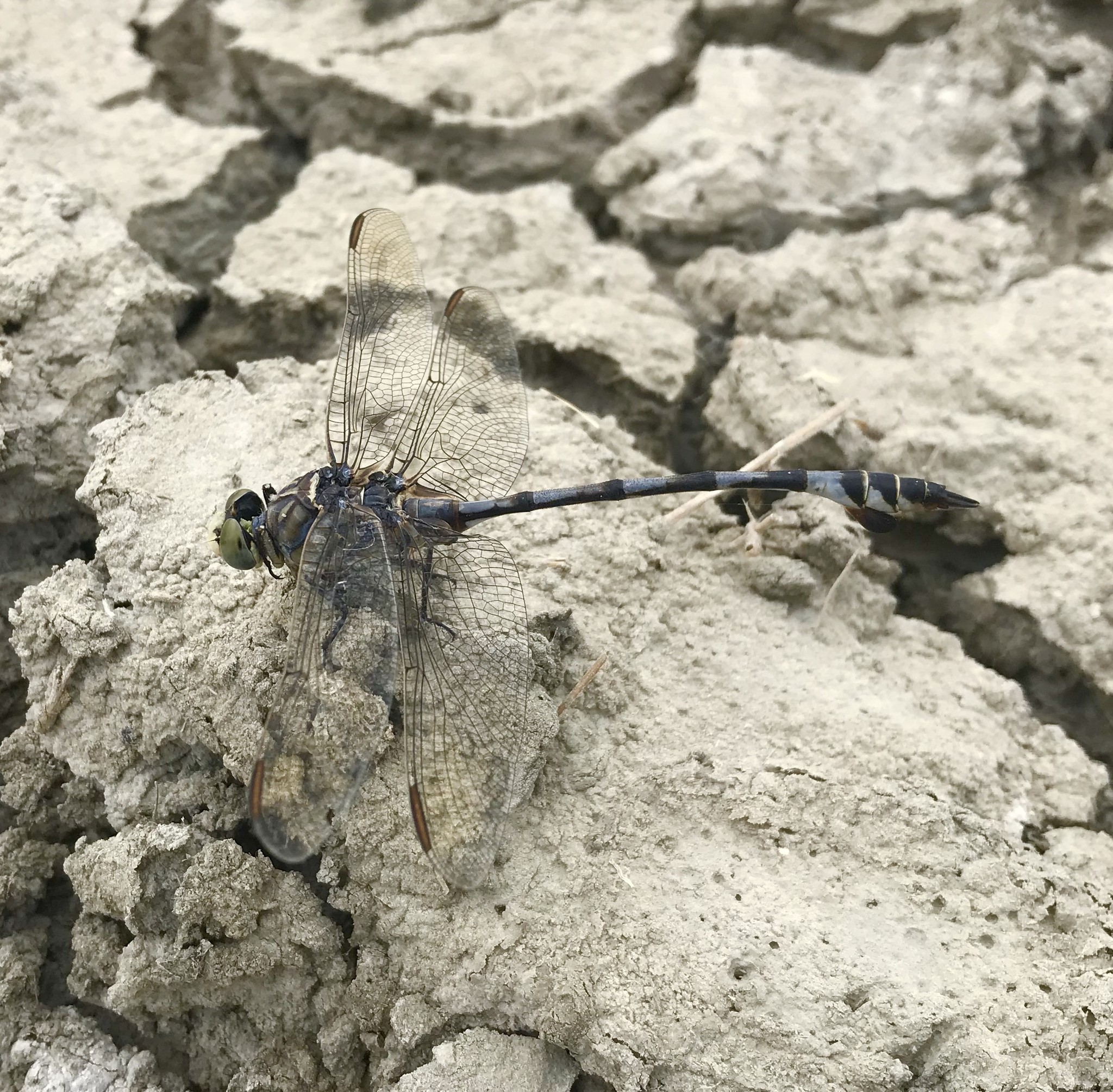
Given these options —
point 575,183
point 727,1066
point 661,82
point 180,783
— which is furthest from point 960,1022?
point 661,82

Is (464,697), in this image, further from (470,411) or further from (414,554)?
(470,411)

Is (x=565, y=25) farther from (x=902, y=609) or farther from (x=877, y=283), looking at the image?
(x=902, y=609)

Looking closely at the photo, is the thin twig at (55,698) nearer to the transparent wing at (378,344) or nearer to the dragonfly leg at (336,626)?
the dragonfly leg at (336,626)

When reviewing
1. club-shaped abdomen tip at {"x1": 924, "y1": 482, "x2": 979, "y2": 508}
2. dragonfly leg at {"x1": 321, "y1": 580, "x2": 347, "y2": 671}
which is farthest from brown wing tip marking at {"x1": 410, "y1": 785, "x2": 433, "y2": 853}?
club-shaped abdomen tip at {"x1": 924, "y1": 482, "x2": 979, "y2": 508}

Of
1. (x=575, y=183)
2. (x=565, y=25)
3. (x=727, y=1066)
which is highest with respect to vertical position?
(x=565, y=25)

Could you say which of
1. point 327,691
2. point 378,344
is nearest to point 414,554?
point 327,691

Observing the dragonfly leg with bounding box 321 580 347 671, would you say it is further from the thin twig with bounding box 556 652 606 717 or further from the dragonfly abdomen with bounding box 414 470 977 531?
the thin twig with bounding box 556 652 606 717

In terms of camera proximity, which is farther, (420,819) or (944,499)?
(944,499)
